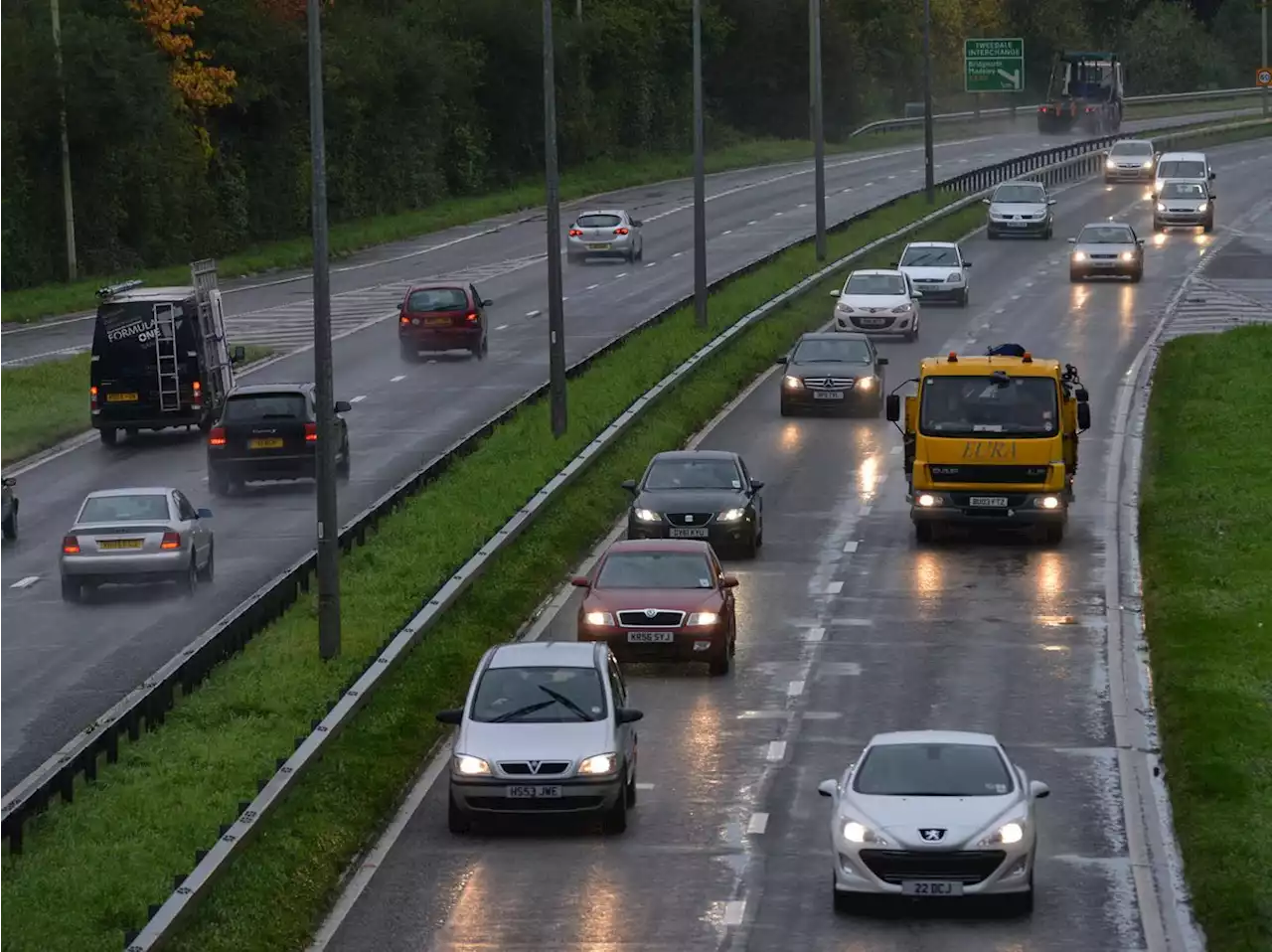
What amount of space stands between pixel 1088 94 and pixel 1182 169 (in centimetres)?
3741

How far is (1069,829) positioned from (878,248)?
48.6 m

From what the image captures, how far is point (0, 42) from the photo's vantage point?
68625mm

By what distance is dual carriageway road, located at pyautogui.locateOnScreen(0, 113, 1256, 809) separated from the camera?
27156 mm

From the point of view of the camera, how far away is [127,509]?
31.0m

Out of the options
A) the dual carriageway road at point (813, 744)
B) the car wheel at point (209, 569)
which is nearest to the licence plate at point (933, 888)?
the dual carriageway road at point (813, 744)

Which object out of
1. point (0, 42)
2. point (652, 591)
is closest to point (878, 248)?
point (0, 42)

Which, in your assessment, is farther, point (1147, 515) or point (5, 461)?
point (5, 461)

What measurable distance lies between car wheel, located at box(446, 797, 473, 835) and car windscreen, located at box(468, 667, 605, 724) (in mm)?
751

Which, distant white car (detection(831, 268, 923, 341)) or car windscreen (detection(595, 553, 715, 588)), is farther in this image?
distant white car (detection(831, 268, 923, 341))

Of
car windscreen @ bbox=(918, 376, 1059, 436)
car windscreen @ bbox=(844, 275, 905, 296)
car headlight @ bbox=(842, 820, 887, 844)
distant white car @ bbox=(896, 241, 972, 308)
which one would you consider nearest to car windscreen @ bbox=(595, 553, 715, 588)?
car windscreen @ bbox=(918, 376, 1059, 436)

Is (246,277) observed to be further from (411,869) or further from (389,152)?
(411,869)

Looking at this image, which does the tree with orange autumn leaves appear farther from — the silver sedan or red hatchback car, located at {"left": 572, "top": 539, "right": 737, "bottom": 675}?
red hatchback car, located at {"left": 572, "top": 539, "right": 737, "bottom": 675}

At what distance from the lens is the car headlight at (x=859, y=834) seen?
1786 centimetres

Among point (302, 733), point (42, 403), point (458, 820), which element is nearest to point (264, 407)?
point (42, 403)
